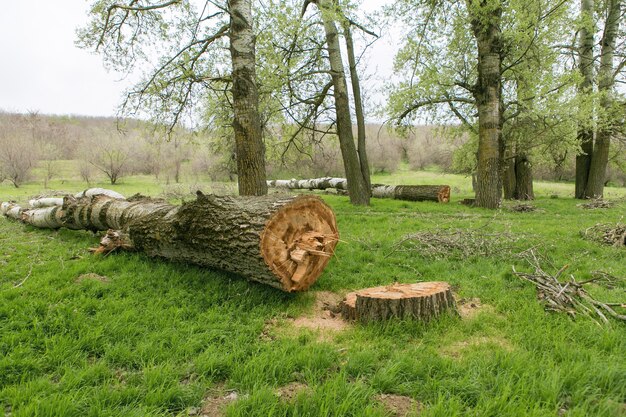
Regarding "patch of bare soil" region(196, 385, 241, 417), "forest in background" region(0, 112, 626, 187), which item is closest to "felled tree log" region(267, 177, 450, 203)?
"forest in background" region(0, 112, 626, 187)

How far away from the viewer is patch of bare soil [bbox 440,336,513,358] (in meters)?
2.83

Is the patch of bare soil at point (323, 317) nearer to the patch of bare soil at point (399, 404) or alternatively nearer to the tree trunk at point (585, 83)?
the patch of bare soil at point (399, 404)

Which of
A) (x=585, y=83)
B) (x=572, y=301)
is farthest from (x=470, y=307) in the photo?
(x=585, y=83)

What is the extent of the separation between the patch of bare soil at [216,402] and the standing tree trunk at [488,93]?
10956 millimetres

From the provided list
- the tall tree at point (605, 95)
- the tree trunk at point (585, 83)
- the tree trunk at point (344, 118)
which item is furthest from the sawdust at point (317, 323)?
the tall tree at point (605, 95)

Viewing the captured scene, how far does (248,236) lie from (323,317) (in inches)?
46.6

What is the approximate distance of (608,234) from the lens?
628 centimetres

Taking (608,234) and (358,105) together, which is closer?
(608,234)

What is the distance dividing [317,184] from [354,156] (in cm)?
1089

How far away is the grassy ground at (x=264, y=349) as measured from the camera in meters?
2.15

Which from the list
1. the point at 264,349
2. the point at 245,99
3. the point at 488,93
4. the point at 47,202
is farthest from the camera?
the point at 488,93

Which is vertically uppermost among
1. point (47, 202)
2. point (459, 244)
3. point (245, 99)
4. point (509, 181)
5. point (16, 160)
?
point (245, 99)

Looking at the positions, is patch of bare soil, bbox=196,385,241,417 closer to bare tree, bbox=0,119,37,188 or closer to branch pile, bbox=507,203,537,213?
branch pile, bbox=507,203,537,213

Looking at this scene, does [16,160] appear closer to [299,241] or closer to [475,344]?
[299,241]
